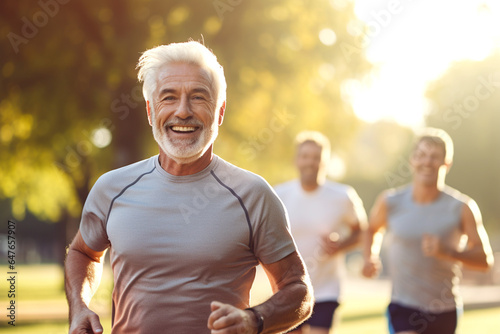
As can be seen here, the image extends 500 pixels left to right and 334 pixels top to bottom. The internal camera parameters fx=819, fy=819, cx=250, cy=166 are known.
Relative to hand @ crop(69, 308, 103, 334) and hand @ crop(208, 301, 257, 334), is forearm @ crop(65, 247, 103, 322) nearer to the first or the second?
hand @ crop(69, 308, 103, 334)

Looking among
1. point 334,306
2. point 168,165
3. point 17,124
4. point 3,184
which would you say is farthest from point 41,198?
point 168,165

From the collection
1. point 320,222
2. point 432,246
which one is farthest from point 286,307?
point 320,222

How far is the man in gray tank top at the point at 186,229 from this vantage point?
3367 mm

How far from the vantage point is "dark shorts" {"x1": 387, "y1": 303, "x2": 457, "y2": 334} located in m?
7.13

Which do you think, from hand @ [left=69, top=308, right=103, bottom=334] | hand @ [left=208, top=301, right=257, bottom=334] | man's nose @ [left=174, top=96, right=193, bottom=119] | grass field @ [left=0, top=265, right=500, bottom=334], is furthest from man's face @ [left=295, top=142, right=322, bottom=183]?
grass field @ [left=0, top=265, right=500, bottom=334]

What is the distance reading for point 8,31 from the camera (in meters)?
14.4

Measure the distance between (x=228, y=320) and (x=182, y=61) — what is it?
1169mm

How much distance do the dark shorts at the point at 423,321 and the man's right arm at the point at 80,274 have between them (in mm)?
3981

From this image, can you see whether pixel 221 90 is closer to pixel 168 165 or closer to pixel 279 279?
pixel 168 165

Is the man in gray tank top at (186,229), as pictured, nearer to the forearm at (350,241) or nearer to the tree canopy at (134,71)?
the forearm at (350,241)

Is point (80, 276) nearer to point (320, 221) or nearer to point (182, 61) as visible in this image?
point (182, 61)

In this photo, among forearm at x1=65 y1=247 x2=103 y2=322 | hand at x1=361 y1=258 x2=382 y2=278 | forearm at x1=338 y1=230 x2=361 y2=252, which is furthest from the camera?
forearm at x1=338 y1=230 x2=361 y2=252

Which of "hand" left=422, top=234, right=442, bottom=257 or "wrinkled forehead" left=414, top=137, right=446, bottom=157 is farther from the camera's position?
"wrinkled forehead" left=414, top=137, right=446, bottom=157

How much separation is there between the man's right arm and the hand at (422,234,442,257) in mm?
3646
